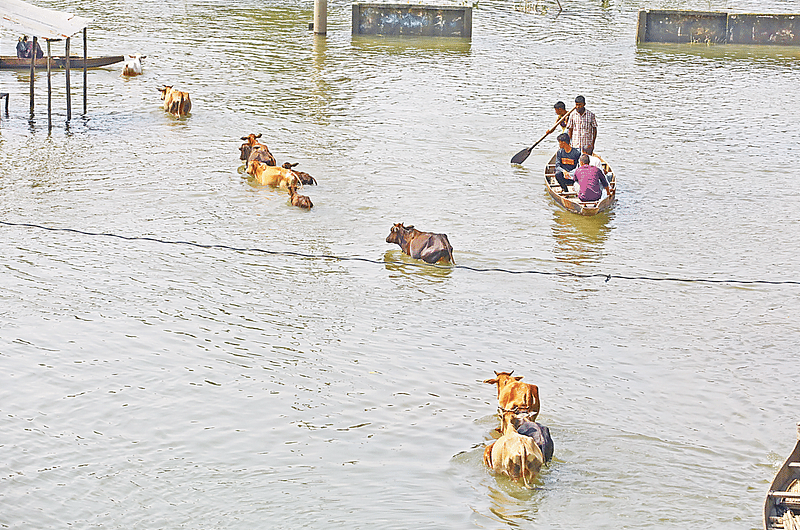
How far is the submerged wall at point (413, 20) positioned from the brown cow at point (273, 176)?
18060 millimetres

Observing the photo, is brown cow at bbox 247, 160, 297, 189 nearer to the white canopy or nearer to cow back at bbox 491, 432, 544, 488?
the white canopy

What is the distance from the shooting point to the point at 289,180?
15484mm

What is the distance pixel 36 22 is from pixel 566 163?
9958 mm

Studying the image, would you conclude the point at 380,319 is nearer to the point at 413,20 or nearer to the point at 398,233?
the point at 398,233

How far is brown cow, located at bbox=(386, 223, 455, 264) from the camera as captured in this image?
12438 millimetres

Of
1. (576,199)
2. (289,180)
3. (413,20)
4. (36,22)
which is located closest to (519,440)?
(576,199)

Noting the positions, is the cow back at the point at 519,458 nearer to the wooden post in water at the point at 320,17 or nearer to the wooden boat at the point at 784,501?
the wooden boat at the point at 784,501

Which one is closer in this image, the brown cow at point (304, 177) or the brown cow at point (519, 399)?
the brown cow at point (519, 399)

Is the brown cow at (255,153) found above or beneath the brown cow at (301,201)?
above

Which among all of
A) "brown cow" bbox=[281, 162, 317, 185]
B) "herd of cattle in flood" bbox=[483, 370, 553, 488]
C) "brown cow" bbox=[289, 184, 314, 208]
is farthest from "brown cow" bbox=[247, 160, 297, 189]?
"herd of cattle in flood" bbox=[483, 370, 553, 488]

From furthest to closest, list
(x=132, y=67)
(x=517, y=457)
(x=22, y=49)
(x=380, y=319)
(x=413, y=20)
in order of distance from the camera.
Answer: (x=413, y=20) → (x=22, y=49) → (x=132, y=67) → (x=380, y=319) → (x=517, y=457)

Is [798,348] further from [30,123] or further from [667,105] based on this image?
[30,123]

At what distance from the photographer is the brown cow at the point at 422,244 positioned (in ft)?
40.8

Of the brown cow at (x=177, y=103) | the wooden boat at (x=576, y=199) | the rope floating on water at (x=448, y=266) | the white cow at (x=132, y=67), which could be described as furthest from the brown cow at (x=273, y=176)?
the white cow at (x=132, y=67)
